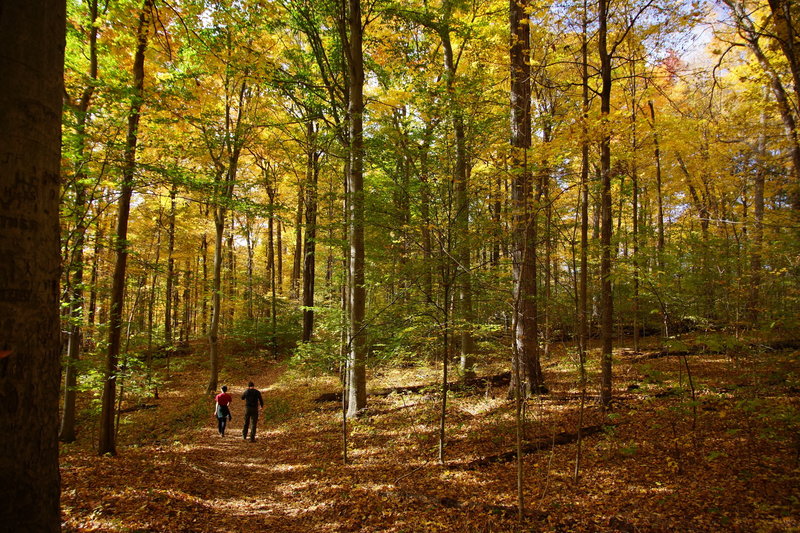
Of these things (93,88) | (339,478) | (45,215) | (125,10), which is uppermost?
(125,10)

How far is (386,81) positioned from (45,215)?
10896 mm

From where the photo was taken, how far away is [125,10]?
673 cm

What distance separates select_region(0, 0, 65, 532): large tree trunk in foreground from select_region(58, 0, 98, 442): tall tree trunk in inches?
189

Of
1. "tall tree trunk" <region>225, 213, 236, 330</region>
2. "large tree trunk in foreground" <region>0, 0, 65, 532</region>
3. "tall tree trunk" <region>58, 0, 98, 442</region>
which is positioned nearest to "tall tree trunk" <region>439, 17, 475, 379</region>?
"large tree trunk in foreground" <region>0, 0, 65, 532</region>

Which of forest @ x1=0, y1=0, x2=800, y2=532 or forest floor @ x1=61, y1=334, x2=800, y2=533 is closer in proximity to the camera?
forest @ x1=0, y1=0, x2=800, y2=532

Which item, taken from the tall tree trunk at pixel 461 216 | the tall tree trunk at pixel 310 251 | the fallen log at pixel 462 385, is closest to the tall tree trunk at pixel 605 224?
the tall tree trunk at pixel 461 216

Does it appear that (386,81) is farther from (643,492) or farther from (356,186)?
(643,492)

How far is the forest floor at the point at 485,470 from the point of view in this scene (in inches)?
177

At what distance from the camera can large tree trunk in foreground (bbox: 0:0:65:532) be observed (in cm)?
173

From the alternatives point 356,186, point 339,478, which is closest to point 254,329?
point 356,186

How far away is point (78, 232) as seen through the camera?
6.85 meters

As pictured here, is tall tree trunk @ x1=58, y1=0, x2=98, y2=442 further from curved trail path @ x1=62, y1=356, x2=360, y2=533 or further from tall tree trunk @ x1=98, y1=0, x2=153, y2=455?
curved trail path @ x1=62, y1=356, x2=360, y2=533

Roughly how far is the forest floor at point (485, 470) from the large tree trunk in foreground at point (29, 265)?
3.26 m

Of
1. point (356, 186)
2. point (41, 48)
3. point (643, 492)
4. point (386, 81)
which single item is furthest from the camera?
point (386, 81)
